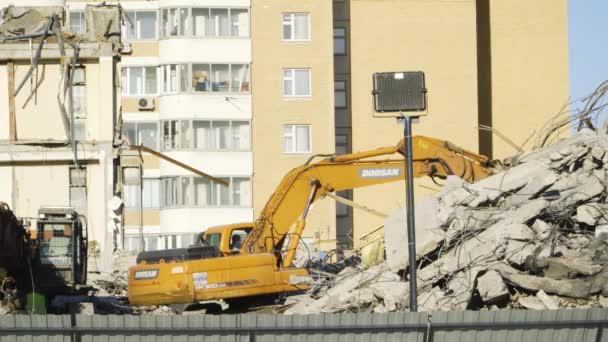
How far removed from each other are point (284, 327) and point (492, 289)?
7.40 meters

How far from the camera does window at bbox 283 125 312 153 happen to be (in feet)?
164

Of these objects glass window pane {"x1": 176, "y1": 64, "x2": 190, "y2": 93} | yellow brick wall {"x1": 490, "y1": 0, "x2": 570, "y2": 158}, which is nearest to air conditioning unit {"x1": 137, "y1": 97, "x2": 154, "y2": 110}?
glass window pane {"x1": 176, "y1": 64, "x2": 190, "y2": 93}

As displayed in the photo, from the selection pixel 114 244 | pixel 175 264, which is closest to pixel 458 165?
pixel 175 264

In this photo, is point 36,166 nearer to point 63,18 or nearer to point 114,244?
point 114,244

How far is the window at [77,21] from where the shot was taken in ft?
162

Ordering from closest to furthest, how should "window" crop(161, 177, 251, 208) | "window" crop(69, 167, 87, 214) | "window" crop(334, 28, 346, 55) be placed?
"window" crop(69, 167, 87, 214) < "window" crop(161, 177, 251, 208) < "window" crop(334, 28, 346, 55)

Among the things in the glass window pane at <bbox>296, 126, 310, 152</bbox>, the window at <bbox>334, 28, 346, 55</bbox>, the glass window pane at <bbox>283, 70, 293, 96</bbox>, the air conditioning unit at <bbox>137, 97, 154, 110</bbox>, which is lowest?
the glass window pane at <bbox>296, 126, 310, 152</bbox>

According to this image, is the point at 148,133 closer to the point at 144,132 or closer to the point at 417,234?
the point at 144,132

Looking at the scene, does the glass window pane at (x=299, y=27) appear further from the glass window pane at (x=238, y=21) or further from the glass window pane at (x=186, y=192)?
A: the glass window pane at (x=186, y=192)

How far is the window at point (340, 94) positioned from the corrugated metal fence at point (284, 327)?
120 feet

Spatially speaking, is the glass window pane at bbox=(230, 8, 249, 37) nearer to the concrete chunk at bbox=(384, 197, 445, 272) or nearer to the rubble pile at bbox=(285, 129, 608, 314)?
the rubble pile at bbox=(285, 129, 608, 314)

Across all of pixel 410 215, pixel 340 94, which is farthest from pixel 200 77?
pixel 410 215

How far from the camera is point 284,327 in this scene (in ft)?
52.4

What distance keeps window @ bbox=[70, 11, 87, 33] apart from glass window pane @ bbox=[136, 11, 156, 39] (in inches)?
92.6
